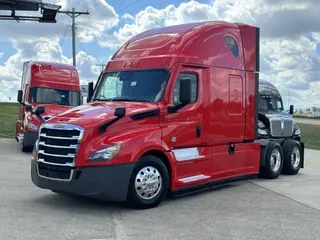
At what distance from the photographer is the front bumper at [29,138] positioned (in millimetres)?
15734

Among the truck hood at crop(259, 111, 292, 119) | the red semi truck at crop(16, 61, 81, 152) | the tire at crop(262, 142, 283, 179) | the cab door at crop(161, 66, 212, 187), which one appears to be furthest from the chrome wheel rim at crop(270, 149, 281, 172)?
the red semi truck at crop(16, 61, 81, 152)

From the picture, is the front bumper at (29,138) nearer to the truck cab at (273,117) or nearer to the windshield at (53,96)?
the windshield at (53,96)

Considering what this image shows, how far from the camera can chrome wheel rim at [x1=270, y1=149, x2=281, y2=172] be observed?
11.7 metres

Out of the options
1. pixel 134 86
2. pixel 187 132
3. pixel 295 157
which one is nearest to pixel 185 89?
pixel 187 132

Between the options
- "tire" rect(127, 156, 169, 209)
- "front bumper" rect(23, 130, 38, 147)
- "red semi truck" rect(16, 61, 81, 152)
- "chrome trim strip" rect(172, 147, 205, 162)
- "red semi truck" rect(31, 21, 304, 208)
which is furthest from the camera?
"red semi truck" rect(16, 61, 81, 152)

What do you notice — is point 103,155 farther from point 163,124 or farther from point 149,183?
point 163,124

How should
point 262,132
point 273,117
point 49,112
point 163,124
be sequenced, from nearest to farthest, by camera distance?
1. point 163,124
2. point 262,132
3. point 273,117
4. point 49,112

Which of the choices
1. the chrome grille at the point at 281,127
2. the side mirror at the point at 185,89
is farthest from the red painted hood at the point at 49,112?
the side mirror at the point at 185,89

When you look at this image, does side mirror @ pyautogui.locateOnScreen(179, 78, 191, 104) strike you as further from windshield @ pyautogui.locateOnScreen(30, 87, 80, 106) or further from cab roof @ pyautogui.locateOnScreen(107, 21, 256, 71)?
windshield @ pyautogui.locateOnScreen(30, 87, 80, 106)

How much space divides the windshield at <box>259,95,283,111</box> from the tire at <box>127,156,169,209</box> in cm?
634

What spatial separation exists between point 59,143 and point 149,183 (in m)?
1.66

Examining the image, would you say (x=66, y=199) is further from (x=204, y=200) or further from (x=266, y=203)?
(x=266, y=203)

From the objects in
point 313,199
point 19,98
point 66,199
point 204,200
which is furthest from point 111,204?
point 19,98

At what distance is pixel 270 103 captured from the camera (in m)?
14.1
